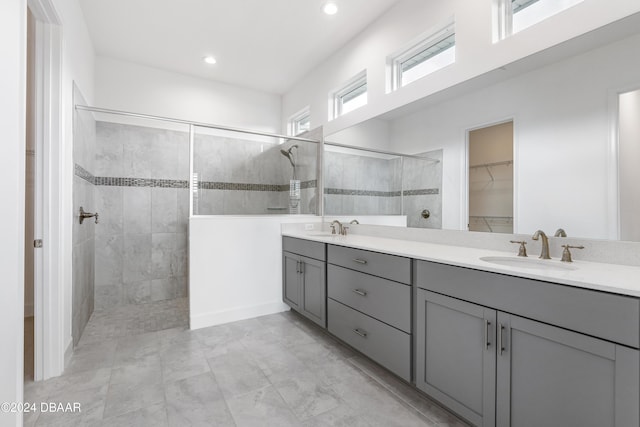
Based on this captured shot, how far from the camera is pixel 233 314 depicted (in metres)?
2.83

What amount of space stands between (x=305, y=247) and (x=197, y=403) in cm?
139

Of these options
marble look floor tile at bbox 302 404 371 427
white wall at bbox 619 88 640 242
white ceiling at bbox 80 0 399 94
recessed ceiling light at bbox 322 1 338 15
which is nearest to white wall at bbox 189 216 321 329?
marble look floor tile at bbox 302 404 371 427

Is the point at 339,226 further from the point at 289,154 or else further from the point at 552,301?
the point at 552,301

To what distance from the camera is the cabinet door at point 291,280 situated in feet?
9.20

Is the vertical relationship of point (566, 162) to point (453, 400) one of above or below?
above

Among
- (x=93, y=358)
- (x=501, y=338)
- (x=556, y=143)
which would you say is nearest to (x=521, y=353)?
(x=501, y=338)

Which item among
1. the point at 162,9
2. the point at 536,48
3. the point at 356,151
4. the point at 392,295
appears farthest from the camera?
the point at 356,151

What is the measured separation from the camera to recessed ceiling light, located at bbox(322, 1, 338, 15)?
259 centimetres

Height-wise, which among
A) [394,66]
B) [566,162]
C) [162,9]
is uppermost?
[162,9]

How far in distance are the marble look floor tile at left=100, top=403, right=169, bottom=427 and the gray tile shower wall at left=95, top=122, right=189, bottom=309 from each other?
225 centimetres

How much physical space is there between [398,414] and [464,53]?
2.22 meters

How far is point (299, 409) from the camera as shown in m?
1.57

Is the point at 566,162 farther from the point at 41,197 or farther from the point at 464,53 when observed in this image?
the point at 41,197

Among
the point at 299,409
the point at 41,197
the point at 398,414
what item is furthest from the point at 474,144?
the point at 41,197
